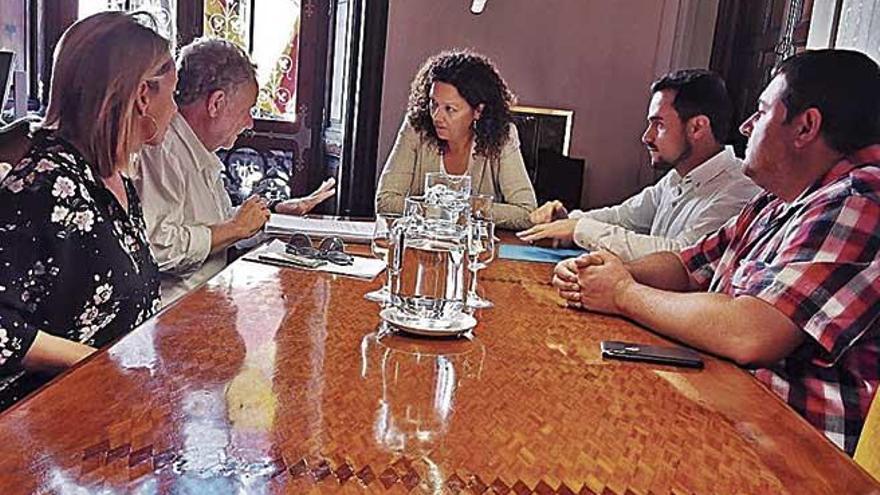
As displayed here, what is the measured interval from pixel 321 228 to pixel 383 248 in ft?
1.58

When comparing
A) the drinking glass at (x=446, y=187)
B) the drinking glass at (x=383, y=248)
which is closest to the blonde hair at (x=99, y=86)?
the drinking glass at (x=383, y=248)

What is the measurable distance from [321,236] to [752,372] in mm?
1089

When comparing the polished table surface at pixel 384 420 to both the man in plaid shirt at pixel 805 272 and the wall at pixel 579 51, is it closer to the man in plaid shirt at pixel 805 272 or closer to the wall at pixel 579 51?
the man in plaid shirt at pixel 805 272

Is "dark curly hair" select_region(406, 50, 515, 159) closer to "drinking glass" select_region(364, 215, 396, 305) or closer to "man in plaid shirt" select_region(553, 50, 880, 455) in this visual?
"drinking glass" select_region(364, 215, 396, 305)

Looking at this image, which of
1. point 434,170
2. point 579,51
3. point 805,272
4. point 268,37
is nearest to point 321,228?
point 434,170

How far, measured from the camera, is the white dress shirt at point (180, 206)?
188 centimetres

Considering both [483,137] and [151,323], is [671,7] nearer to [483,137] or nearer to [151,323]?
[483,137]

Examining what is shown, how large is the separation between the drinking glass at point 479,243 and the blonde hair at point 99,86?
67 centimetres

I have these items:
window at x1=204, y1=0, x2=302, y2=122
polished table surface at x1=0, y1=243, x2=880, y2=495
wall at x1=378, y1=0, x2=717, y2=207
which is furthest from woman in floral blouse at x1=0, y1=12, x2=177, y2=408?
window at x1=204, y1=0, x2=302, y2=122

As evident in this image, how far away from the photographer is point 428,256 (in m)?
1.24

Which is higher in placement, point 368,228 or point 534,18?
point 534,18

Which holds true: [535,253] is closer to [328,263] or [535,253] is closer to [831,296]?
[328,263]

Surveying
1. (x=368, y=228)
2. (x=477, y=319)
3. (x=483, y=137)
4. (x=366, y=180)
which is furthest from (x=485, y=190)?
(x=477, y=319)

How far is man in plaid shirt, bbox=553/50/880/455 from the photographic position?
4.04 feet
